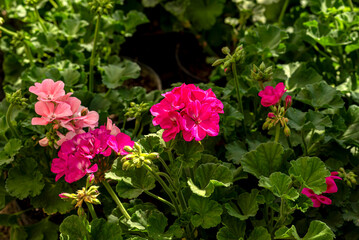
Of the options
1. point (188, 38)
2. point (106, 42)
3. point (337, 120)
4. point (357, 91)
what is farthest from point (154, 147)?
point (188, 38)

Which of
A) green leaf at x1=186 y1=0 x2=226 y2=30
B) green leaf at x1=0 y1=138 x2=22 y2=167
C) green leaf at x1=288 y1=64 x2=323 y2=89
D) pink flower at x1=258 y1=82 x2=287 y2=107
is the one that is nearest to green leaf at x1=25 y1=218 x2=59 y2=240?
green leaf at x1=0 y1=138 x2=22 y2=167

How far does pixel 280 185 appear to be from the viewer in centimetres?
100

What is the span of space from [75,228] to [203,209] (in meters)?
0.30

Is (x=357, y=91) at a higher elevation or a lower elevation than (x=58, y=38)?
lower

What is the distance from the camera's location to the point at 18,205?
5.16 ft

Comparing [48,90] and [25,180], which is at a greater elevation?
[48,90]

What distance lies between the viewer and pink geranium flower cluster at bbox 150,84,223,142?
94cm

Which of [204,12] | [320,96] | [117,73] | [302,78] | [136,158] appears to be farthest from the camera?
[204,12]

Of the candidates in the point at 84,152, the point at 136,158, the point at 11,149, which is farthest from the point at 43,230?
the point at 136,158

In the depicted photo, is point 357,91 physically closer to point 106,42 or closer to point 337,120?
point 337,120

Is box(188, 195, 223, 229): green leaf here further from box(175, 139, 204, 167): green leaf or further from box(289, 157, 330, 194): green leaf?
box(289, 157, 330, 194): green leaf

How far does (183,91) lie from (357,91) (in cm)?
82

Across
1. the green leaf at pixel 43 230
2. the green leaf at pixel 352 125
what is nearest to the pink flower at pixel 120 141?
the green leaf at pixel 43 230

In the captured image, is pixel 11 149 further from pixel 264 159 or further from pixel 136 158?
pixel 264 159
